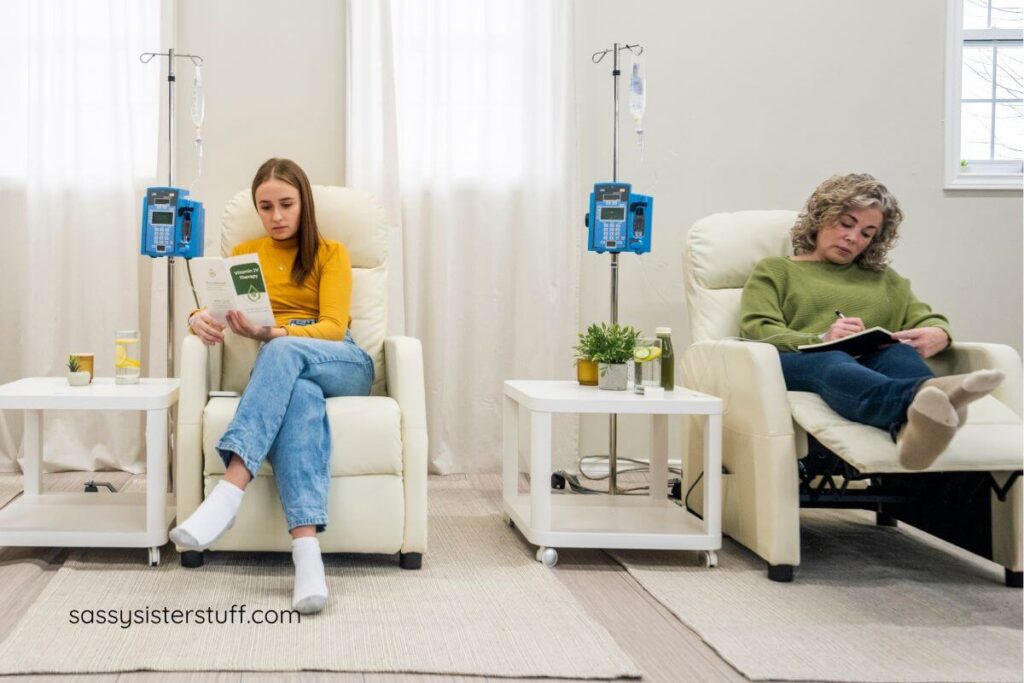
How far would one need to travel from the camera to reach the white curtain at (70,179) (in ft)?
11.4

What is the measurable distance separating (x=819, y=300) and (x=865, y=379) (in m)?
0.54

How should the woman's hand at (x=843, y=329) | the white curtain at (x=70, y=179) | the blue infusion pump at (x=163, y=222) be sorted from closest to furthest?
the woman's hand at (x=843, y=329), the blue infusion pump at (x=163, y=222), the white curtain at (x=70, y=179)

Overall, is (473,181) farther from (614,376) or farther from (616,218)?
(614,376)

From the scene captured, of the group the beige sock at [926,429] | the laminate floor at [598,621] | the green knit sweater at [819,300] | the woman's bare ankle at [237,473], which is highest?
the green knit sweater at [819,300]

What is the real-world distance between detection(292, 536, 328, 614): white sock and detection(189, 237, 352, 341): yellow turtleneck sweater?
0.64 metres

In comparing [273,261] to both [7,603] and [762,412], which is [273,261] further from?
[762,412]

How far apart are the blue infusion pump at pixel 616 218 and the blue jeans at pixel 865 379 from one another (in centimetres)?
70

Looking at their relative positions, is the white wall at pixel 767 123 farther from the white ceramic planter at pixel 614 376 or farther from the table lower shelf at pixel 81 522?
the table lower shelf at pixel 81 522

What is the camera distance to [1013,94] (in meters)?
3.93

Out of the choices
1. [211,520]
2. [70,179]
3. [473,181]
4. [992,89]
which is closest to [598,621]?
[211,520]

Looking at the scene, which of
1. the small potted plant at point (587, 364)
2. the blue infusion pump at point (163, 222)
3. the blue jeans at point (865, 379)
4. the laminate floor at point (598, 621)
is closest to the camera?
the laminate floor at point (598, 621)

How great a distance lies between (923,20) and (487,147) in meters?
1.72

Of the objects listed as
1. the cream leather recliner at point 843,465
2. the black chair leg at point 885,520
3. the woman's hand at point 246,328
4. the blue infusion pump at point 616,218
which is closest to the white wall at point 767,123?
the blue infusion pump at point 616,218

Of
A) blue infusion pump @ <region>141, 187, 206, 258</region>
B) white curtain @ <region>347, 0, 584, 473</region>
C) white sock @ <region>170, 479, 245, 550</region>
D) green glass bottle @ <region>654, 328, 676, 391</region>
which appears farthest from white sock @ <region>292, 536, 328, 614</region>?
white curtain @ <region>347, 0, 584, 473</region>
